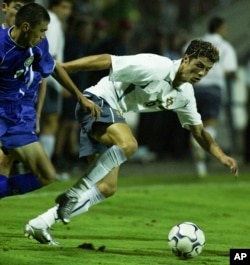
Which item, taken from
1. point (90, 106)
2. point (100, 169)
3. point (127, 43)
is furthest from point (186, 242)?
point (127, 43)

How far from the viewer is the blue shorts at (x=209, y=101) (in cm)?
1480

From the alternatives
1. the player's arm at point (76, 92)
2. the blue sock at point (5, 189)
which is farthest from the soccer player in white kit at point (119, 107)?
the blue sock at point (5, 189)

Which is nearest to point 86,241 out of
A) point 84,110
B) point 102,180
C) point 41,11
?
point 102,180

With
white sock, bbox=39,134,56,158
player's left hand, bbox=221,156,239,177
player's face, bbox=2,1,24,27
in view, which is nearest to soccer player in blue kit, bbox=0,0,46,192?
player's face, bbox=2,1,24,27

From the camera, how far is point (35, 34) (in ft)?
25.3

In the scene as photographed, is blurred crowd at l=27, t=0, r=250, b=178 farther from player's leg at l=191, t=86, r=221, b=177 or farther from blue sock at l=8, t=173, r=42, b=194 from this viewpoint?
blue sock at l=8, t=173, r=42, b=194

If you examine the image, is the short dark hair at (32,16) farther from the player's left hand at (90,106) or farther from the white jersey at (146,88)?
the white jersey at (146,88)

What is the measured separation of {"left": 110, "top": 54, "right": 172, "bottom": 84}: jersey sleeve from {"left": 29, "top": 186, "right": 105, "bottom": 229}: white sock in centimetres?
98

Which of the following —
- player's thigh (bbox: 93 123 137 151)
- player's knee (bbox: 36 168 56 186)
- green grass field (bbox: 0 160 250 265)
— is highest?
player's thigh (bbox: 93 123 137 151)

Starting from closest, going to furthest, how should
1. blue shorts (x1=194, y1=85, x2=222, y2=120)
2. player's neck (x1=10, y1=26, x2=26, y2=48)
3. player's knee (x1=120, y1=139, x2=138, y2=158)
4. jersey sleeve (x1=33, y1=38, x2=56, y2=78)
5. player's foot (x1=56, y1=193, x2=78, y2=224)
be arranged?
player's neck (x1=10, y1=26, x2=26, y2=48), player's foot (x1=56, y1=193, x2=78, y2=224), jersey sleeve (x1=33, y1=38, x2=56, y2=78), player's knee (x1=120, y1=139, x2=138, y2=158), blue shorts (x1=194, y1=85, x2=222, y2=120)

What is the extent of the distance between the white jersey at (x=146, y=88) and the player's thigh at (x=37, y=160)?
86 centimetres

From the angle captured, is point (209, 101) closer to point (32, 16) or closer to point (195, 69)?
point (195, 69)

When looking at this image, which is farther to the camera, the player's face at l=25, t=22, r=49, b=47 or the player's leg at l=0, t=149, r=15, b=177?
the player's leg at l=0, t=149, r=15, b=177

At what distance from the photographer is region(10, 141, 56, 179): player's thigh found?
8.08m
